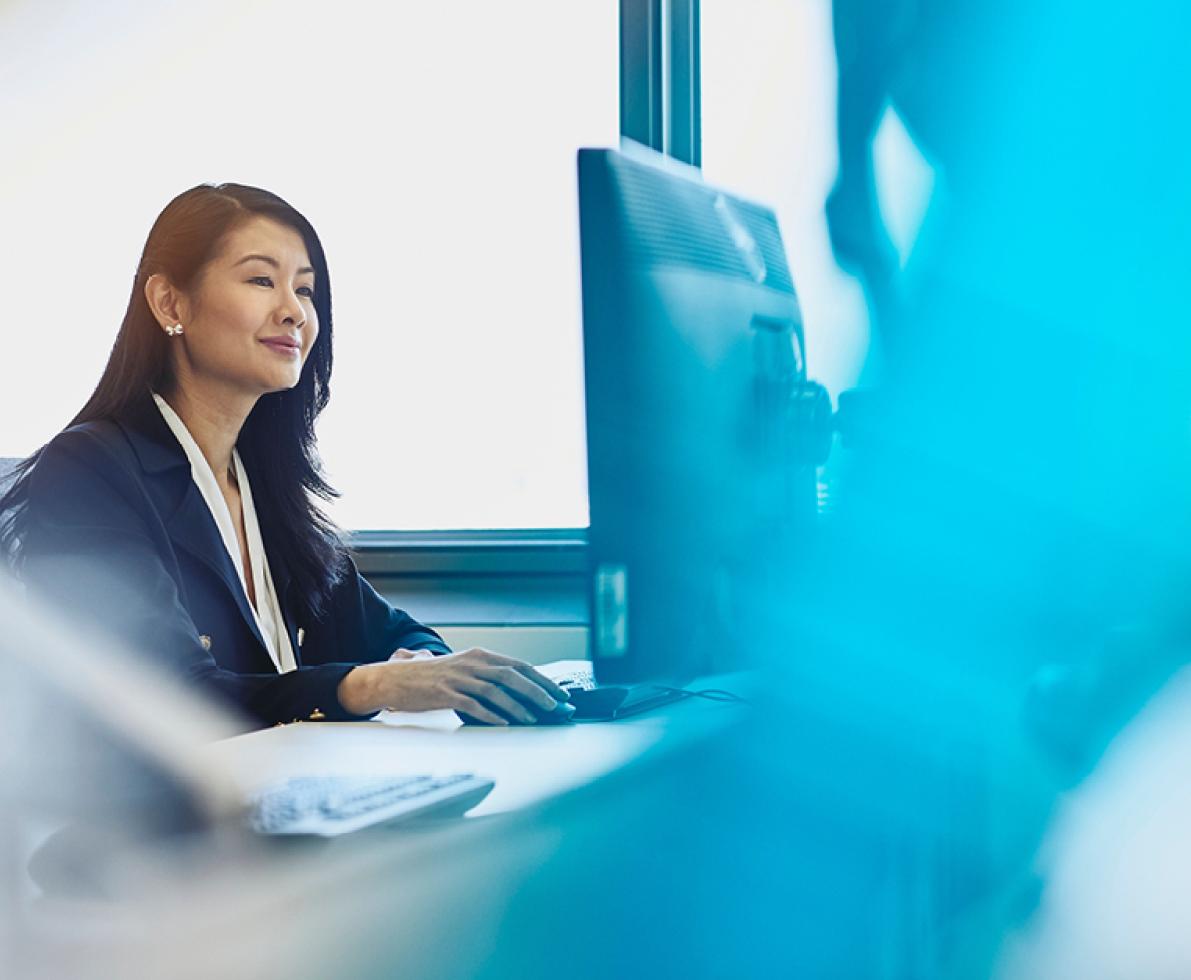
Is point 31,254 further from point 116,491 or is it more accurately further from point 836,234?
point 836,234

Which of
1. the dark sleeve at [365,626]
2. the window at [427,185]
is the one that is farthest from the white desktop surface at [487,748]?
the window at [427,185]

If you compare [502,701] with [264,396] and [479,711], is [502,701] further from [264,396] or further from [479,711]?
[264,396]

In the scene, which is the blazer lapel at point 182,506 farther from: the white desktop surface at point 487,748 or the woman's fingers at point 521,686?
the woman's fingers at point 521,686

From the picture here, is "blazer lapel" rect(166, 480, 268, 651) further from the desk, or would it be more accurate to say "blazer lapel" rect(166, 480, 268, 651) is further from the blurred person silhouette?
the blurred person silhouette

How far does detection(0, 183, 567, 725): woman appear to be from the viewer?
1.52 metres

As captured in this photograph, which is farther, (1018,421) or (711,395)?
(711,395)

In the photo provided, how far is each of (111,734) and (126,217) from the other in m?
1.80

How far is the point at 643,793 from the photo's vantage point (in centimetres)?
104

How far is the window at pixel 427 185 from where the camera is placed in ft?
8.63

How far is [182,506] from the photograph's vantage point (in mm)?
1729

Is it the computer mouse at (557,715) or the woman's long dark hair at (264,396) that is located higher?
the woman's long dark hair at (264,396)

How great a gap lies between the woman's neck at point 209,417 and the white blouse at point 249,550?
20 mm

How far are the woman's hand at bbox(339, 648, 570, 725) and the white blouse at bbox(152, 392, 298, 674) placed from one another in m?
0.50

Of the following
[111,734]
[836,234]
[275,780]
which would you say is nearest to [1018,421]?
[836,234]
